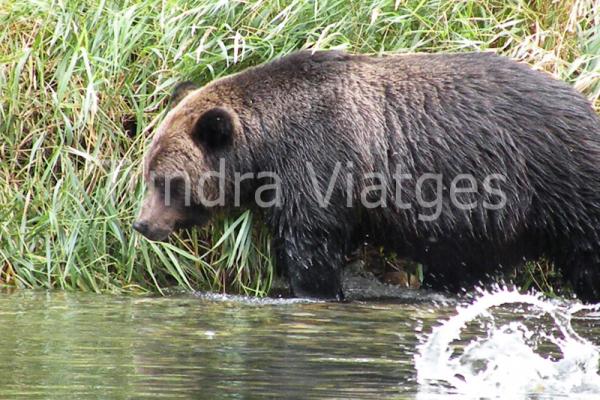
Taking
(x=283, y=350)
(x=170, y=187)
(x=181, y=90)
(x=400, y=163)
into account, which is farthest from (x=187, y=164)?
(x=283, y=350)

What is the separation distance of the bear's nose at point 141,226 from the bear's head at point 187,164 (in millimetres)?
15

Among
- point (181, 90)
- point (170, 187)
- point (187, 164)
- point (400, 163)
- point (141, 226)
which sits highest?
point (181, 90)

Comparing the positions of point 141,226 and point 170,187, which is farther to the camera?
point 170,187

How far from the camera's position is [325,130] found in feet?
27.1

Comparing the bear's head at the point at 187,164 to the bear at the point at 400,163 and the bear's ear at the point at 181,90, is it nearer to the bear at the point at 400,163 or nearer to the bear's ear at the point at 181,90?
the bear at the point at 400,163

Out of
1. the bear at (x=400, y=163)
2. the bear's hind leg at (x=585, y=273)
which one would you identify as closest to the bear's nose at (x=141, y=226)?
the bear at (x=400, y=163)

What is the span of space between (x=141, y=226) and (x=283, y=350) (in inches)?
101

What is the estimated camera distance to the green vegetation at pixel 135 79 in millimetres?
8812

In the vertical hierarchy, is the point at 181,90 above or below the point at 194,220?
above


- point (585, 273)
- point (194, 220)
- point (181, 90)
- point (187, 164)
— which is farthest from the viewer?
point (181, 90)

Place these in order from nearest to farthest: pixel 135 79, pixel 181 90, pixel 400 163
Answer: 1. pixel 400 163
2. pixel 181 90
3. pixel 135 79

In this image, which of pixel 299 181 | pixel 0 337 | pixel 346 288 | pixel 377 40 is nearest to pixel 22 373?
pixel 0 337

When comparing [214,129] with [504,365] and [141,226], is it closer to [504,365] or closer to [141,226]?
[141,226]

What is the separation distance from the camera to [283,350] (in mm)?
6023
